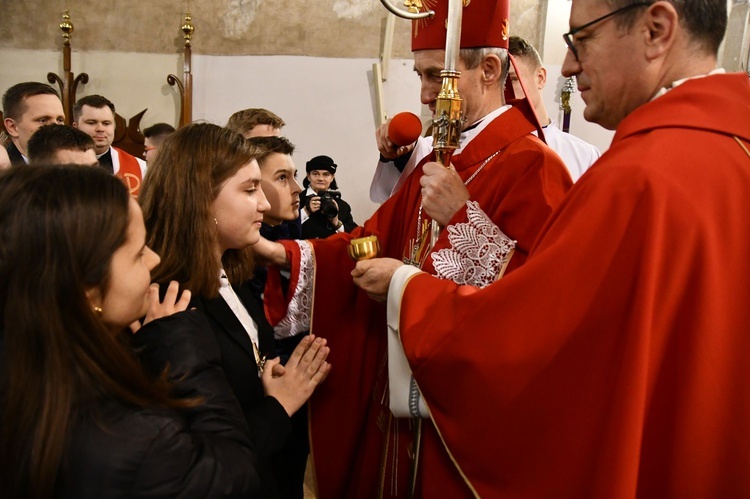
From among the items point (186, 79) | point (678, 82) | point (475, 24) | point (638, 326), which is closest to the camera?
point (638, 326)

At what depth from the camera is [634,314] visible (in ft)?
3.99

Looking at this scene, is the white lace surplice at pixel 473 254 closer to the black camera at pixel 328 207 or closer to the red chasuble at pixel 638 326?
the red chasuble at pixel 638 326

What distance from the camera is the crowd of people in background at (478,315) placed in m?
1.08

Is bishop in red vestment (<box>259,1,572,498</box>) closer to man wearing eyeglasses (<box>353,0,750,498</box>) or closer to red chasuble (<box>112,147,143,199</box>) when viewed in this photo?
man wearing eyeglasses (<box>353,0,750,498</box>)

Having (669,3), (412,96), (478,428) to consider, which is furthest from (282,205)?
(412,96)

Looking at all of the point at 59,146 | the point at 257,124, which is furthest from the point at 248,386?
the point at 257,124

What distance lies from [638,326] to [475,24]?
1234 millimetres

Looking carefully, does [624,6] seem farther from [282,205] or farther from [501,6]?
[282,205]

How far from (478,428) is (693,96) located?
0.82 metres

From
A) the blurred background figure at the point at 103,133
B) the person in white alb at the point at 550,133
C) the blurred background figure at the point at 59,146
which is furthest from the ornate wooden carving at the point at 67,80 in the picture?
the person in white alb at the point at 550,133

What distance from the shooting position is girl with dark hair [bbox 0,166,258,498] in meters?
1.05

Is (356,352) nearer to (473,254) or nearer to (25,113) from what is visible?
(473,254)

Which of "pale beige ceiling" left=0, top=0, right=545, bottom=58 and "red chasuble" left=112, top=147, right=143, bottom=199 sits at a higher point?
"pale beige ceiling" left=0, top=0, right=545, bottom=58

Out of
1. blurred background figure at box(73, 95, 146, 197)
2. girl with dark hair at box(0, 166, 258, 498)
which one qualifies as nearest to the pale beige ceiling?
blurred background figure at box(73, 95, 146, 197)
